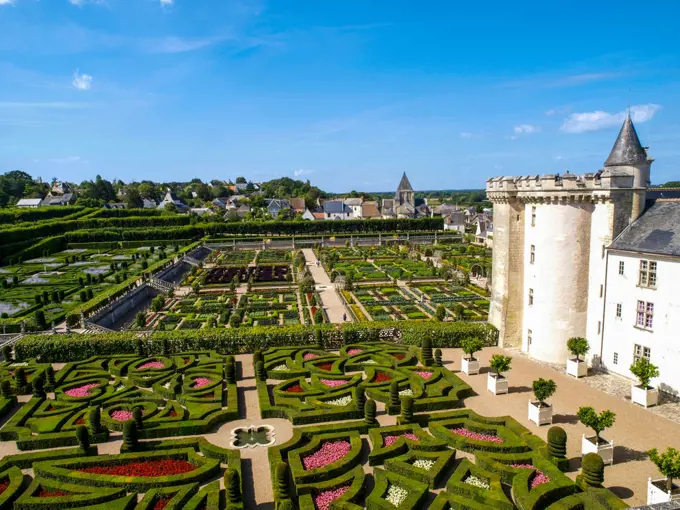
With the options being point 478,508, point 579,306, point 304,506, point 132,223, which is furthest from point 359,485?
point 132,223

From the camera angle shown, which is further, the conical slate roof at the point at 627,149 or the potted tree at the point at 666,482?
the conical slate roof at the point at 627,149

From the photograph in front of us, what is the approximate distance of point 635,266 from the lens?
23.1 metres

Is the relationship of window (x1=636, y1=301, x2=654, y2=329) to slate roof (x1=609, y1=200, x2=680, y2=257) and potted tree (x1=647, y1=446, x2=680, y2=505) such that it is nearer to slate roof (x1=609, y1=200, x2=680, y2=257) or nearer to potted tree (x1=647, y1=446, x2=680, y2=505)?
slate roof (x1=609, y1=200, x2=680, y2=257)

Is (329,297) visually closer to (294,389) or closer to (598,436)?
→ (294,389)

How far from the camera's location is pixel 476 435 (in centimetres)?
1862

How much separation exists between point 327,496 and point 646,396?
606 inches

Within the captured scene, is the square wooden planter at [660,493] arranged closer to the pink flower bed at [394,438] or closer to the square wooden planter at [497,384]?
the pink flower bed at [394,438]

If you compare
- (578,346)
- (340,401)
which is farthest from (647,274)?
(340,401)

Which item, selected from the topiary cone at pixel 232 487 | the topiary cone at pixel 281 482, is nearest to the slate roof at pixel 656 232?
the topiary cone at pixel 281 482

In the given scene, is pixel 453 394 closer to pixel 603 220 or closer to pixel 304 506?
pixel 304 506

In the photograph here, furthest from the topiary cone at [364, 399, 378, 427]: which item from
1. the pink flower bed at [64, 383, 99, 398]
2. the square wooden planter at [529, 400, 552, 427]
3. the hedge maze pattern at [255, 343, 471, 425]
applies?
the pink flower bed at [64, 383, 99, 398]

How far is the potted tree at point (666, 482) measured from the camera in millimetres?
13844

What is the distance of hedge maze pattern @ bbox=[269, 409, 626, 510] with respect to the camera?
14547 mm

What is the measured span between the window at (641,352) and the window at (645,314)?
106 cm
